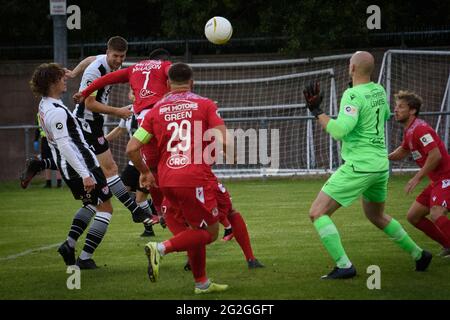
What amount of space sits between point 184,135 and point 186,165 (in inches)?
10.4

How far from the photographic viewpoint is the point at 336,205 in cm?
780

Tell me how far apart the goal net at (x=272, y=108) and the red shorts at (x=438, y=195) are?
11167 mm

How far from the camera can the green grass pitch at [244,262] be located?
24.2ft

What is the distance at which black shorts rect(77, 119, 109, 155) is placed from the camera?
1120 centimetres

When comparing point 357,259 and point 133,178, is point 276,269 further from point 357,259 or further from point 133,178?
point 133,178

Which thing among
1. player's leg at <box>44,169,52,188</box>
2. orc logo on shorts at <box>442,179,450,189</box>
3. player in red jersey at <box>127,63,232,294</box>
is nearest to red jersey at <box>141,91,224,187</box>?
player in red jersey at <box>127,63,232,294</box>

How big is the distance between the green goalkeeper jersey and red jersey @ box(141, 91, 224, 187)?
137cm

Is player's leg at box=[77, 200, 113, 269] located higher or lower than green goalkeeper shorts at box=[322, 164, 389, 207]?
lower

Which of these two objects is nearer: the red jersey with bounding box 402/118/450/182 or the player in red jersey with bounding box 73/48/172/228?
the red jersey with bounding box 402/118/450/182

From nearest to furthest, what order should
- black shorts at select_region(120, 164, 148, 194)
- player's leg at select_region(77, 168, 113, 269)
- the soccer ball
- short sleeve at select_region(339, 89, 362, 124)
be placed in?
short sleeve at select_region(339, 89, 362, 124), player's leg at select_region(77, 168, 113, 269), black shorts at select_region(120, 164, 148, 194), the soccer ball

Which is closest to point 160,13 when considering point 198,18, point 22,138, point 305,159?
point 198,18

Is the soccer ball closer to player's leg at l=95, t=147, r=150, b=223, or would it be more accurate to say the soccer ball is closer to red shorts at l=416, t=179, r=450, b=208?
player's leg at l=95, t=147, r=150, b=223

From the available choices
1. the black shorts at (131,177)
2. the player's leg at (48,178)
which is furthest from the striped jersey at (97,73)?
the player's leg at (48,178)

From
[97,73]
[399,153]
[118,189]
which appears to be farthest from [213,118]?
[97,73]
